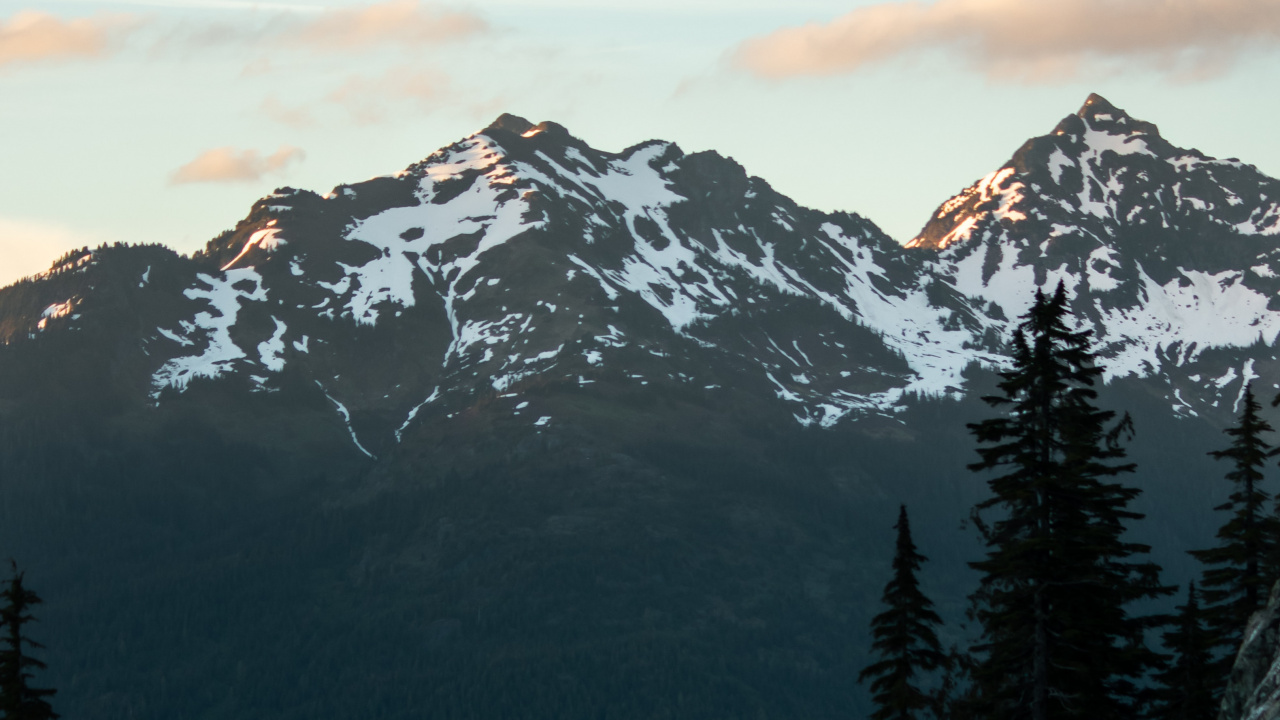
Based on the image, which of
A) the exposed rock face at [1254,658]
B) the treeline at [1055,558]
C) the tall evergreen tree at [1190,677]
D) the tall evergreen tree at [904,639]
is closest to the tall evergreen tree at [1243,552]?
the tall evergreen tree at [1190,677]

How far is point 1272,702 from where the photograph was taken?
45.2m

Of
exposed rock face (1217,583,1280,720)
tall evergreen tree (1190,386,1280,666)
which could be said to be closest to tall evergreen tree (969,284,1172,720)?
exposed rock face (1217,583,1280,720)

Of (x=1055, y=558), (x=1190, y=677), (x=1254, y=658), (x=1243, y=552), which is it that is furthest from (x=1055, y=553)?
(x=1190, y=677)

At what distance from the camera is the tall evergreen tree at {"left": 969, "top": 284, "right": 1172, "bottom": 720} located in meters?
55.7

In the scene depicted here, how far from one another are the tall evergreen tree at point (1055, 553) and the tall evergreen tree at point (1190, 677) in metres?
14.0

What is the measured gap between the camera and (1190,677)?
72.3 m

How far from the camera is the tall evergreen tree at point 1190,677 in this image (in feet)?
230

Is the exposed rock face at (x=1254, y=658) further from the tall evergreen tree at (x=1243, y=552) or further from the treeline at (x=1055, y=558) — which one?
the tall evergreen tree at (x=1243, y=552)

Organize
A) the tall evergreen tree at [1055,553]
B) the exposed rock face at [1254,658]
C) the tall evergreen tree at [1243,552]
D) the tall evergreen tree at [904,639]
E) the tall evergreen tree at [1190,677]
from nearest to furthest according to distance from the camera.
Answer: the exposed rock face at [1254,658] < the tall evergreen tree at [1055,553] < the tall evergreen tree at [904,639] < the tall evergreen tree at [1243,552] < the tall evergreen tree at [1190,677]

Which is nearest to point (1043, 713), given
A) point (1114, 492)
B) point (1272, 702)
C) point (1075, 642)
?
point (1075, 642)

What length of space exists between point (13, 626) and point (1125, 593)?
44.5 m

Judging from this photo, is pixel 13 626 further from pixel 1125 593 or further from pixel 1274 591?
pixel 1274 591

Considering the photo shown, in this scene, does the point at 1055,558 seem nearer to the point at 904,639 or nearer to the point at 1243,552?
the point at 904,639

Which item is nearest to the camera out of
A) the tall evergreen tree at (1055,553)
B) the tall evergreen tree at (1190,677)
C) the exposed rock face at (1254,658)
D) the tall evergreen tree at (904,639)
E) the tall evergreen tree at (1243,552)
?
the exposed rock face at (1254,658)
